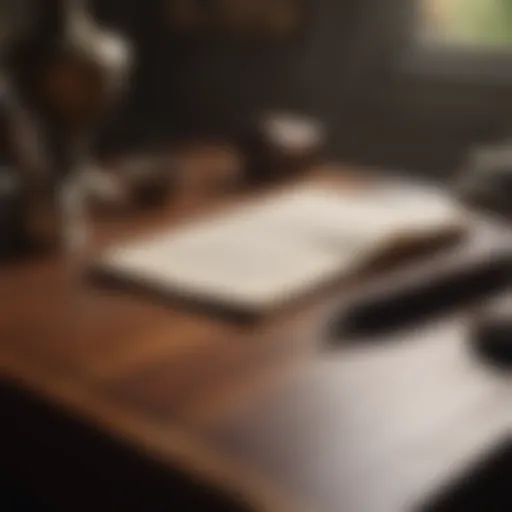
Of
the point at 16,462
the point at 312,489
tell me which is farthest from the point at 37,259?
the point at 312,489

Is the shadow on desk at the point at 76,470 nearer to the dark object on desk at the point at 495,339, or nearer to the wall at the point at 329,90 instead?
the dark object on desk at the point at 495,339

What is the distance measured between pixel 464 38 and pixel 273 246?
93cm

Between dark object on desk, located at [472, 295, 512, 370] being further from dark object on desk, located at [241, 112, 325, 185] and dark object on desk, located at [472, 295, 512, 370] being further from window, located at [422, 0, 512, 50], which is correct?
window, located at [422, 0, 512, 50]

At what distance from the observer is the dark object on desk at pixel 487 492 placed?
2.11 ft

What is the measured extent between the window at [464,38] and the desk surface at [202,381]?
95cm

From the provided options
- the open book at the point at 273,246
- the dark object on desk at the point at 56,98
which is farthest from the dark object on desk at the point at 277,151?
the dark object on desk at the point at 56,98

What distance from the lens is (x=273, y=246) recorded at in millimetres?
1200

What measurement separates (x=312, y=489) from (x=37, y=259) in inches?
21.8

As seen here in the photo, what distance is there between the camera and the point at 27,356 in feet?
3.15

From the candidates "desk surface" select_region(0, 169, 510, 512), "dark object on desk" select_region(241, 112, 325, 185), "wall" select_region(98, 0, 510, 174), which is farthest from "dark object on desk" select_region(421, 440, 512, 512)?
"wall" select_region(98, 0, 510, 174)

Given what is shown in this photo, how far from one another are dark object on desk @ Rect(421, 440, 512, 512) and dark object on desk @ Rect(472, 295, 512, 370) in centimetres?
27

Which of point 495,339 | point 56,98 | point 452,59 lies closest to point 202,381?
point 495,339

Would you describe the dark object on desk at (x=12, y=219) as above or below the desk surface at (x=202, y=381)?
above

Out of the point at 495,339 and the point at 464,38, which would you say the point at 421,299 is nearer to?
the point at 495,339
